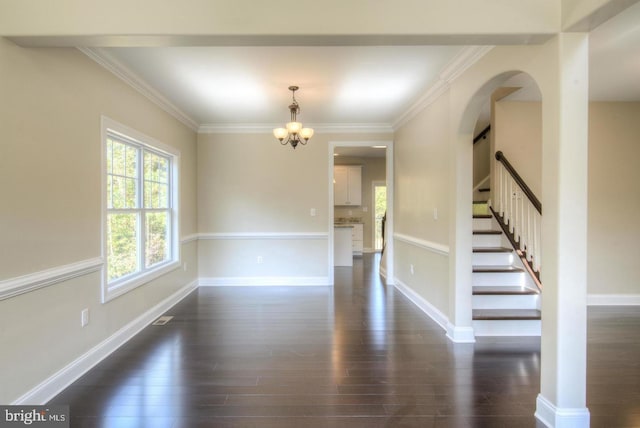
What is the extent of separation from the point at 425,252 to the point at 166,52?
343 cm

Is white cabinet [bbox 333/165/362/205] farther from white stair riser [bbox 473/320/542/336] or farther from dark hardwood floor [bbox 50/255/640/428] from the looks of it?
white stair riser [bbox 473/320/542/336]

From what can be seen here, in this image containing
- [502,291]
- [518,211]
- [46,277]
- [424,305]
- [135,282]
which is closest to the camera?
[46,277]

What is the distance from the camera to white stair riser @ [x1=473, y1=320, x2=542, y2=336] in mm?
3283

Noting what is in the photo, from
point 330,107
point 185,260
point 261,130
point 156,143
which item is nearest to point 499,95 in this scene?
point 330,107

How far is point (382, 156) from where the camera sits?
941 centimetres

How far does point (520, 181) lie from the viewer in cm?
389

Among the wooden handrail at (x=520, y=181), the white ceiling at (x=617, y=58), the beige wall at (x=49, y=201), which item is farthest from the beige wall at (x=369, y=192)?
the beige wall at (x=49, y=201)

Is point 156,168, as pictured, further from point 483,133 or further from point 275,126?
point 483,133

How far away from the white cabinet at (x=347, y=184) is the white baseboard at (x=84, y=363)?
5986 millimetres

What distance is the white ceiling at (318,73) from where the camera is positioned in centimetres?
276

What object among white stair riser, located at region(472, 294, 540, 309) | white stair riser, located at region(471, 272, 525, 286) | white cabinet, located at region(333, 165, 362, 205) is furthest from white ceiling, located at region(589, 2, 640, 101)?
white cabinet, located at region(333, 165, 362, 205)

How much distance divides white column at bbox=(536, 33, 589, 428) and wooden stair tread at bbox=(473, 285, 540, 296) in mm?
1494

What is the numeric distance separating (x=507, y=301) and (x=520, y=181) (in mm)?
1412

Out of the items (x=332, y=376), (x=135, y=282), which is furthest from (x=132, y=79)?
(x=332, y=376)
